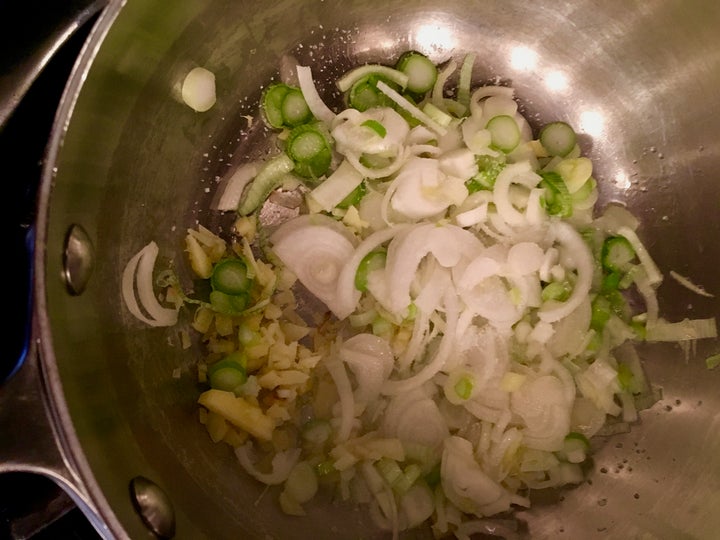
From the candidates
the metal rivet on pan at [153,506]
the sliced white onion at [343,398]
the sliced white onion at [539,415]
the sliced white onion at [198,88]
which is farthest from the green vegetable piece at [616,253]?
the metal rivet on pan at [153,506]

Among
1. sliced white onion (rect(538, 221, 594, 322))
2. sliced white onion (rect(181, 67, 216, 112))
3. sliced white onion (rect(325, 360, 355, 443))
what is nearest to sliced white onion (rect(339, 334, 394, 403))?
sliced white onion (rect(325, 360, 355, 443))

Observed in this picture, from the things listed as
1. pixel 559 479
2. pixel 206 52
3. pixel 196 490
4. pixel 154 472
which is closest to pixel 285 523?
pixel 196 490

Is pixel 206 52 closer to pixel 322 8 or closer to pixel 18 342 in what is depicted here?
pixel 322 8

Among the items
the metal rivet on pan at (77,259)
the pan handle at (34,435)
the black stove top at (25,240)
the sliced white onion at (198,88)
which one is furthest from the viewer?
the sliced white onion at (198,88)

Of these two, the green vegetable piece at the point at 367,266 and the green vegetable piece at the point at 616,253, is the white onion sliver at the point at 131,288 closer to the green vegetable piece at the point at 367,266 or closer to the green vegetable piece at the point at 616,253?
the green vegetable piece at the point at 367,266

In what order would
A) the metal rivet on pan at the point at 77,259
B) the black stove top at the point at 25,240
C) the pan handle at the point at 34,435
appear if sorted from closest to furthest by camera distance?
the pan handle at the point at 34,435, the metal rivet on pan at the point at 77,259, the black stove top at the point at 25,240
